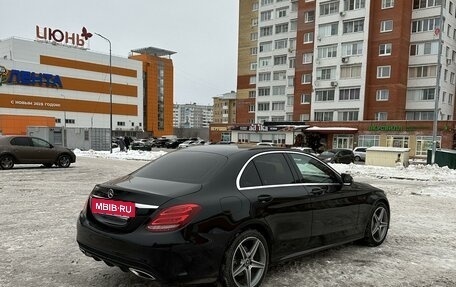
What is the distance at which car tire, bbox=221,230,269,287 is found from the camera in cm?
365

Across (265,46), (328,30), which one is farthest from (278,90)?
(328,30)

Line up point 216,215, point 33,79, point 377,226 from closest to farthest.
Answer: point 216,215 → point 377,226 → point 33,79

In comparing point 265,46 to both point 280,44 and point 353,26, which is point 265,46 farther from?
point 353,26

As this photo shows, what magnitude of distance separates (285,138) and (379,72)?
49.4 feet

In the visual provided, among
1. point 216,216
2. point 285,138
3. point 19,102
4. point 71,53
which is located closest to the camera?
point 216,216

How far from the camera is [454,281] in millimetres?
4410

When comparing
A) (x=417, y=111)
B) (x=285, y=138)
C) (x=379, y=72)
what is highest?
(x=379, y=72)

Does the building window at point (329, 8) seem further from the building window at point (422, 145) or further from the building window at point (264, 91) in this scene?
the building window at point (422, 145)

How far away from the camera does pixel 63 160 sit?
18109mm

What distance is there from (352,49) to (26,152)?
149 feet

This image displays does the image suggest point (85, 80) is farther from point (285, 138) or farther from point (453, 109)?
point (453, 109)

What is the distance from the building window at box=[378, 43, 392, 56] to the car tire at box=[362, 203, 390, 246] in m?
48.7

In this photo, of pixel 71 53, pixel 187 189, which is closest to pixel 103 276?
pixel 187 189

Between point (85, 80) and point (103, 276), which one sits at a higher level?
point (85, 80)
